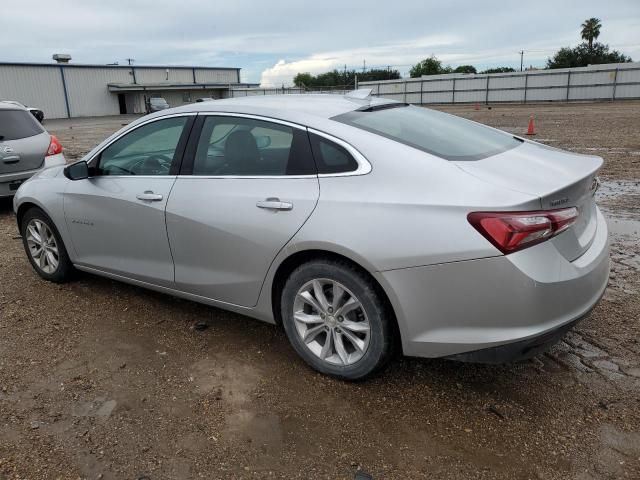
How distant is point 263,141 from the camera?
3.47 meters

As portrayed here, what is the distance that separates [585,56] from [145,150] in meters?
76.0

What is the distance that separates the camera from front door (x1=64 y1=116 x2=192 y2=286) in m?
3.85

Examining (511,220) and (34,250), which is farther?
(34,250)

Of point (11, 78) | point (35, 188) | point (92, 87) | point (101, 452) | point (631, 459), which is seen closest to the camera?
point (631, 459)

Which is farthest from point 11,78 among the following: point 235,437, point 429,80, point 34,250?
point 235,437

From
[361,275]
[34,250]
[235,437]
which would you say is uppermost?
[361,275]

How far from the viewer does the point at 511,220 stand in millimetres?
2557

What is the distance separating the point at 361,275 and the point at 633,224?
466 cm

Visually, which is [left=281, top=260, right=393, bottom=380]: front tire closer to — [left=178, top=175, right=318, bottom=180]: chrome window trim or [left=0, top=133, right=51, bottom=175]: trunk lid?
[left=178, top=175, right=318, bottom=180]: chrome window trim

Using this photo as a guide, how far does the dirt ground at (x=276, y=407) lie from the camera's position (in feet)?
8.59

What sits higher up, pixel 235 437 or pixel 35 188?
pixel 35 188

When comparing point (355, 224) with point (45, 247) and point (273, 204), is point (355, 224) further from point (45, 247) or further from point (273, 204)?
point (45, 247)

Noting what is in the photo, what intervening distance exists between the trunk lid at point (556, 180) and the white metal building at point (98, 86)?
191 ft

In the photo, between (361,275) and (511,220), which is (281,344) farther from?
(511,220)
